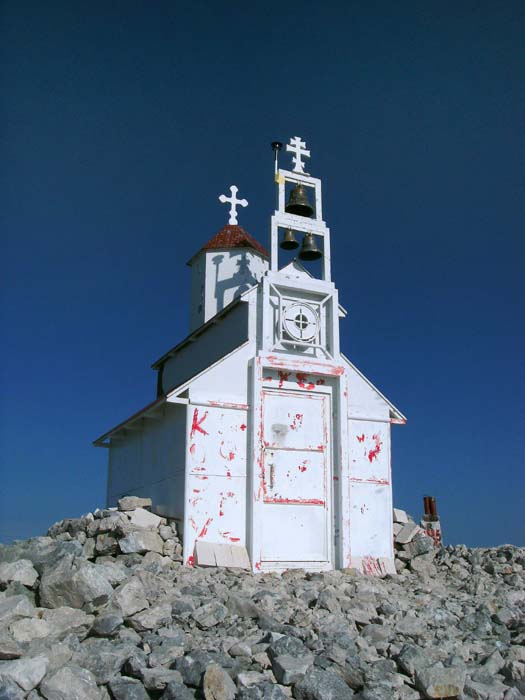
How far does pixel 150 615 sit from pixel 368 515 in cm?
750

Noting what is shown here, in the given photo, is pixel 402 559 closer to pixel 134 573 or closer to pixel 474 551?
pixel 474 551

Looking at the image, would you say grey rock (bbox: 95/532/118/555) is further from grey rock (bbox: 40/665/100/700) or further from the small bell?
the small bell

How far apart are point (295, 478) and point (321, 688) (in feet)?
24.6

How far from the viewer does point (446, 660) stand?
393 inches

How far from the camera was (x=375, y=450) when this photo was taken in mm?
17219

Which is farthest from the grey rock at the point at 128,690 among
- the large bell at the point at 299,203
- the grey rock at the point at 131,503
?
the large bell at the point at 299,203

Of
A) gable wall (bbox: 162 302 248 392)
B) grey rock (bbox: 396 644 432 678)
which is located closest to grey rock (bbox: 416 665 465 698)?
grey rock (bbox: 396 644 432 678)

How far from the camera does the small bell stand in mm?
18016

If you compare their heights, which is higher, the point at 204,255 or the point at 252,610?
the point at 204,255

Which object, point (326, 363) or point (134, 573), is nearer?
point (134, 573)

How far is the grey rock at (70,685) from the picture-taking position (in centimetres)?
838

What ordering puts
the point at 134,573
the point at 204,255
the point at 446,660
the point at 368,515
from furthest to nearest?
the point at 204,255 → the point at 368,515 → the point at 134,573 → the point at 446,660

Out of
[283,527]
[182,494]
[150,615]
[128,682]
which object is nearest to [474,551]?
[283,527]

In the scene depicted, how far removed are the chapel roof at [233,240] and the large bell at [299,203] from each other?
10.7 feet
